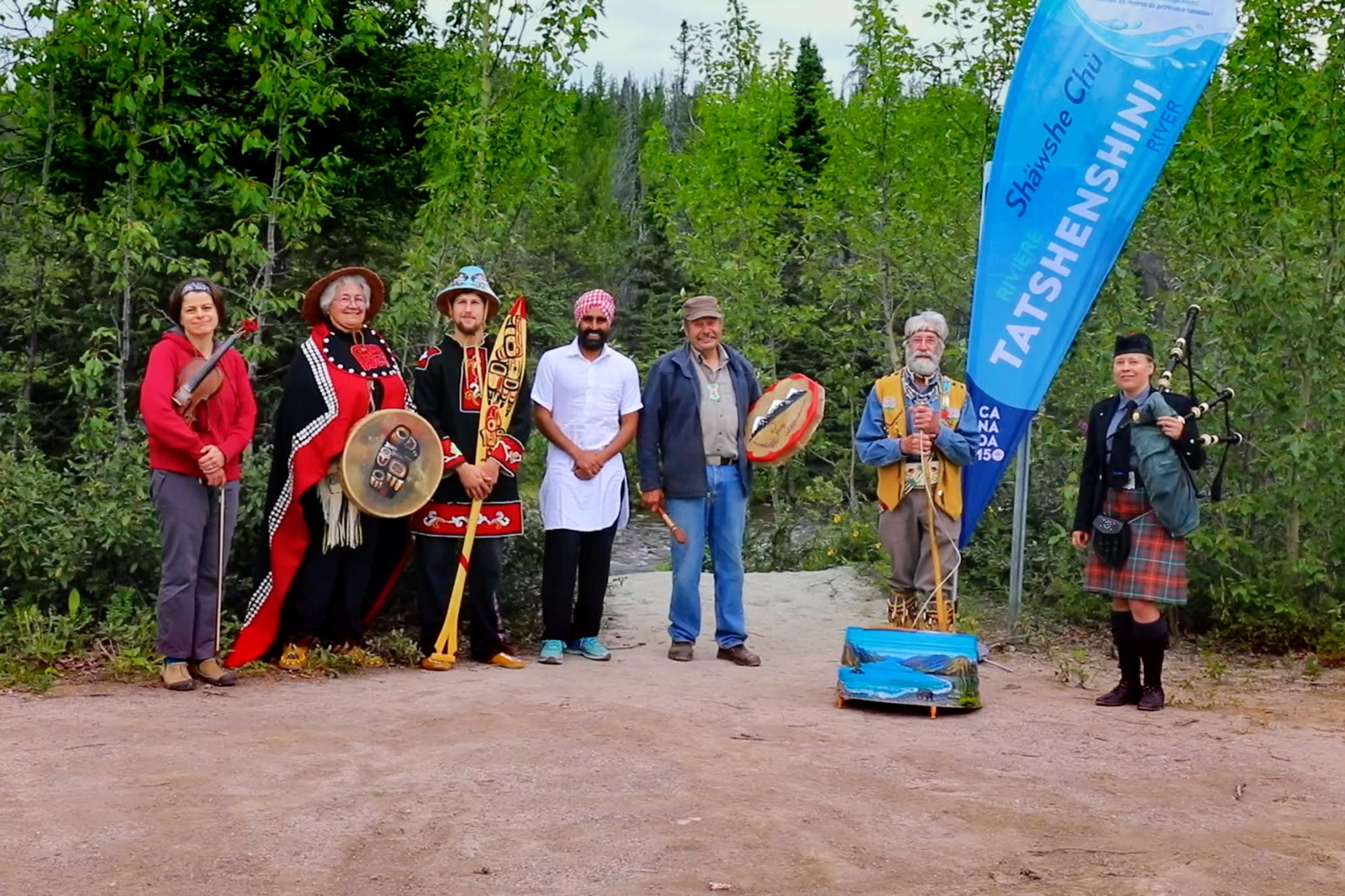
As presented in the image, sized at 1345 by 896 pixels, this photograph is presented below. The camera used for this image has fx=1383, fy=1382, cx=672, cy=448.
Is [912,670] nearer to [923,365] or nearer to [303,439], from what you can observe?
[923,365]

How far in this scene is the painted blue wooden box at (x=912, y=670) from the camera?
605cm

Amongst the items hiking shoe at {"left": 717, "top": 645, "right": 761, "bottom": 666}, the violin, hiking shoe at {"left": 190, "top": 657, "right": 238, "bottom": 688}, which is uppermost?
the violin

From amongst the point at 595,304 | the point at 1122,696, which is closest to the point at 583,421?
the point at 595,304

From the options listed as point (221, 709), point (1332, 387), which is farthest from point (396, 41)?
point (1332, 387)

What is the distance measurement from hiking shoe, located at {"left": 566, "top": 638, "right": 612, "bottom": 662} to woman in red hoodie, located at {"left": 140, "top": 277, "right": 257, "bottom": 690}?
181 centimetres

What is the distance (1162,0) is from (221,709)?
5845 mm

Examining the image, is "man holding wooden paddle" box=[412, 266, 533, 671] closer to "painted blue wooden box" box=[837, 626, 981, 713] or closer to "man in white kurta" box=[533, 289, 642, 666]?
"man in white kurta" box=[533, 289, 642, 666]

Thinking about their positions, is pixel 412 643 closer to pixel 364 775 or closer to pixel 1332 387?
pixel 364 775

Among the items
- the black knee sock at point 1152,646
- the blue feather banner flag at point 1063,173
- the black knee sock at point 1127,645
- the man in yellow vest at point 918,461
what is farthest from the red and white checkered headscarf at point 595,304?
the black knee sock at point 1152,646

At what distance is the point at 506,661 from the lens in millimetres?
6988

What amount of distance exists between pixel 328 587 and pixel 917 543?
3.00m

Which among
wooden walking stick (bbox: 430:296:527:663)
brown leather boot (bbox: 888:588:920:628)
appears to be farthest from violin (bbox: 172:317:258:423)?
brown leather boot (bbox: 888:588:920:628)

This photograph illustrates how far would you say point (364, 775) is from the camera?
4.75 meters

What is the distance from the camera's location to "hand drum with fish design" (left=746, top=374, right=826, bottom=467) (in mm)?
7293
